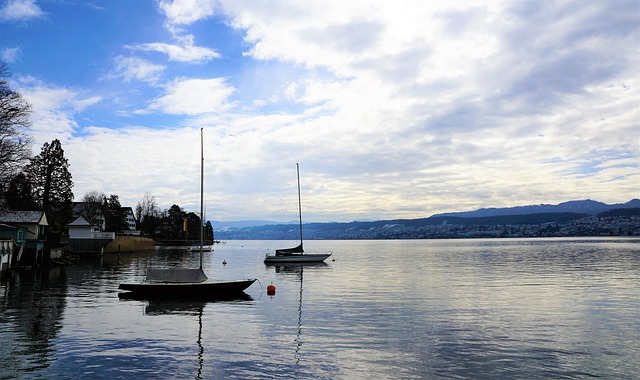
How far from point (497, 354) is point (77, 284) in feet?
138

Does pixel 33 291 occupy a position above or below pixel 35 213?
below

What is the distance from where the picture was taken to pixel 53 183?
88.9 m

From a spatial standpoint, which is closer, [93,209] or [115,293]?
[115,293]

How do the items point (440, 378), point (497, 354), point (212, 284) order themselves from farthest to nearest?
point (212, 284)
point (497, 354)
point (440, 378)

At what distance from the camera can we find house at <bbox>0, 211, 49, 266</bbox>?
192ft

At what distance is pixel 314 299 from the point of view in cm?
3762

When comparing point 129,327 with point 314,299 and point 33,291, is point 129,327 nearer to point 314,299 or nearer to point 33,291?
point 314,299

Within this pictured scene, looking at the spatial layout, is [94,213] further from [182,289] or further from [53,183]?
[182,289]

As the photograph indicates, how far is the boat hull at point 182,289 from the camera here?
1454 inches

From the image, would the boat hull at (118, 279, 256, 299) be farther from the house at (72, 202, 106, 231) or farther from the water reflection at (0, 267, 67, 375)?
the house at (72, 202, 106, 231)

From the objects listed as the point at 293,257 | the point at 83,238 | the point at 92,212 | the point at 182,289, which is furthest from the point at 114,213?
the point at 182,289

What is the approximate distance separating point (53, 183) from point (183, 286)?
217 ft

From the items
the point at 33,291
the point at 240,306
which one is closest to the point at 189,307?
the point at 240,306

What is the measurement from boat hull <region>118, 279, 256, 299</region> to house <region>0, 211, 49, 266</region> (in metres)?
25.0
